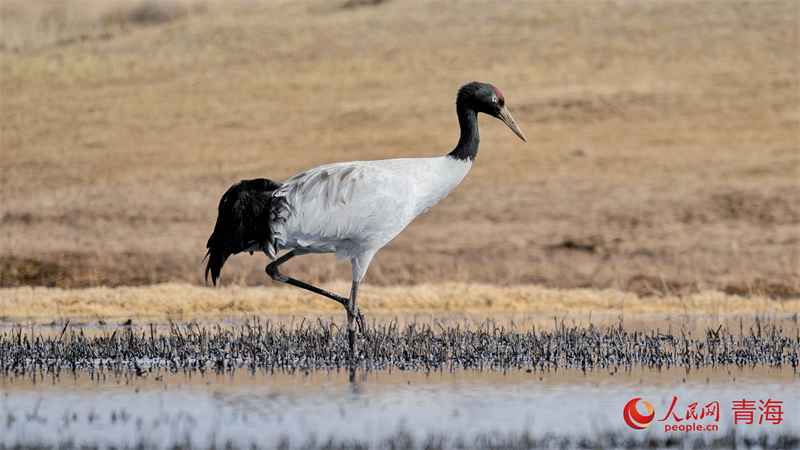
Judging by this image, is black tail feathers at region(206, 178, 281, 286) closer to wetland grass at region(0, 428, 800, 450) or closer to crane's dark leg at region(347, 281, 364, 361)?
crane's dark leg at region(347, 281, 364, 361)

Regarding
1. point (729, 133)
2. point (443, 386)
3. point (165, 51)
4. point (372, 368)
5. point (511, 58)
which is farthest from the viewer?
point (165, 51)

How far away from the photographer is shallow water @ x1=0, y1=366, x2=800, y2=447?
600 centimetres

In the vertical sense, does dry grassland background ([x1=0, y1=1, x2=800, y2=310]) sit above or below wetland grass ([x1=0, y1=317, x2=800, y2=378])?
above

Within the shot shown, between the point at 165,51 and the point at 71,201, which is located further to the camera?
the point at 165,51

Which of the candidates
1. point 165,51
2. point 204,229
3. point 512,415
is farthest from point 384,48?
point 512,415

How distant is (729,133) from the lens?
99.2ft

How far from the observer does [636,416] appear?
6.41 metres

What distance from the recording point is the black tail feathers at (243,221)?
9.67 m

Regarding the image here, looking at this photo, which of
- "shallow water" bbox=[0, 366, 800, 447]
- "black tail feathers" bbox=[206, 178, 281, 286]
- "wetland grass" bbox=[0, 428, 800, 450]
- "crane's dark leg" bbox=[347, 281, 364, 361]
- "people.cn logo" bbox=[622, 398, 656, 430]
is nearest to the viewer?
"wetland grass" bbox=[0, 428, 800, 450]

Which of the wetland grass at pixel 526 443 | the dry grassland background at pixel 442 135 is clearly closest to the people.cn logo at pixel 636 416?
the wetland grass at pixel 526 443

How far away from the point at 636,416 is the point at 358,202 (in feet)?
12.2

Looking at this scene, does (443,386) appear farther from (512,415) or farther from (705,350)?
(705,350)

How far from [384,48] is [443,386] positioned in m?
33.2

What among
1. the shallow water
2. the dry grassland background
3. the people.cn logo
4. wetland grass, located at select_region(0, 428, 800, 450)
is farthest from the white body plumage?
the dry grassland background
